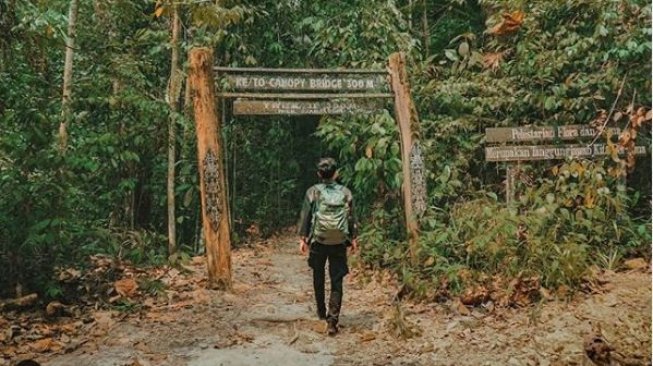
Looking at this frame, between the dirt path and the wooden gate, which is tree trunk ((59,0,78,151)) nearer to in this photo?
the wooden gate

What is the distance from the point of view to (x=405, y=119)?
832 centimetres

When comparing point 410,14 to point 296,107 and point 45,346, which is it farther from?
point 45,346

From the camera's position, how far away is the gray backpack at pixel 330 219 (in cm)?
621

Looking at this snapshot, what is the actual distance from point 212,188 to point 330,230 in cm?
228

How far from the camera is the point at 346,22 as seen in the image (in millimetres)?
11820

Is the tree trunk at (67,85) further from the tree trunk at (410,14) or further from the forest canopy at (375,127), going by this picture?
the tree trunk at (410,14)

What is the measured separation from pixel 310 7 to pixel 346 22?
1.83 meters

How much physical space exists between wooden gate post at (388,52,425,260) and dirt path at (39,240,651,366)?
1353 millimetres

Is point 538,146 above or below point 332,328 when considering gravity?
above

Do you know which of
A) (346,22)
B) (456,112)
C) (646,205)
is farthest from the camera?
(346,22)

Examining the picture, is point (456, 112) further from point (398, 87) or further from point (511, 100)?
point (398, 87)

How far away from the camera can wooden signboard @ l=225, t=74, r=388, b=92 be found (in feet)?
26.1

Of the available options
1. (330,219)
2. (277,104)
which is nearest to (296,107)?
(277,104)

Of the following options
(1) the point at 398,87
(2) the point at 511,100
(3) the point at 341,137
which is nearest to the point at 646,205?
(2) the point at 511,100
